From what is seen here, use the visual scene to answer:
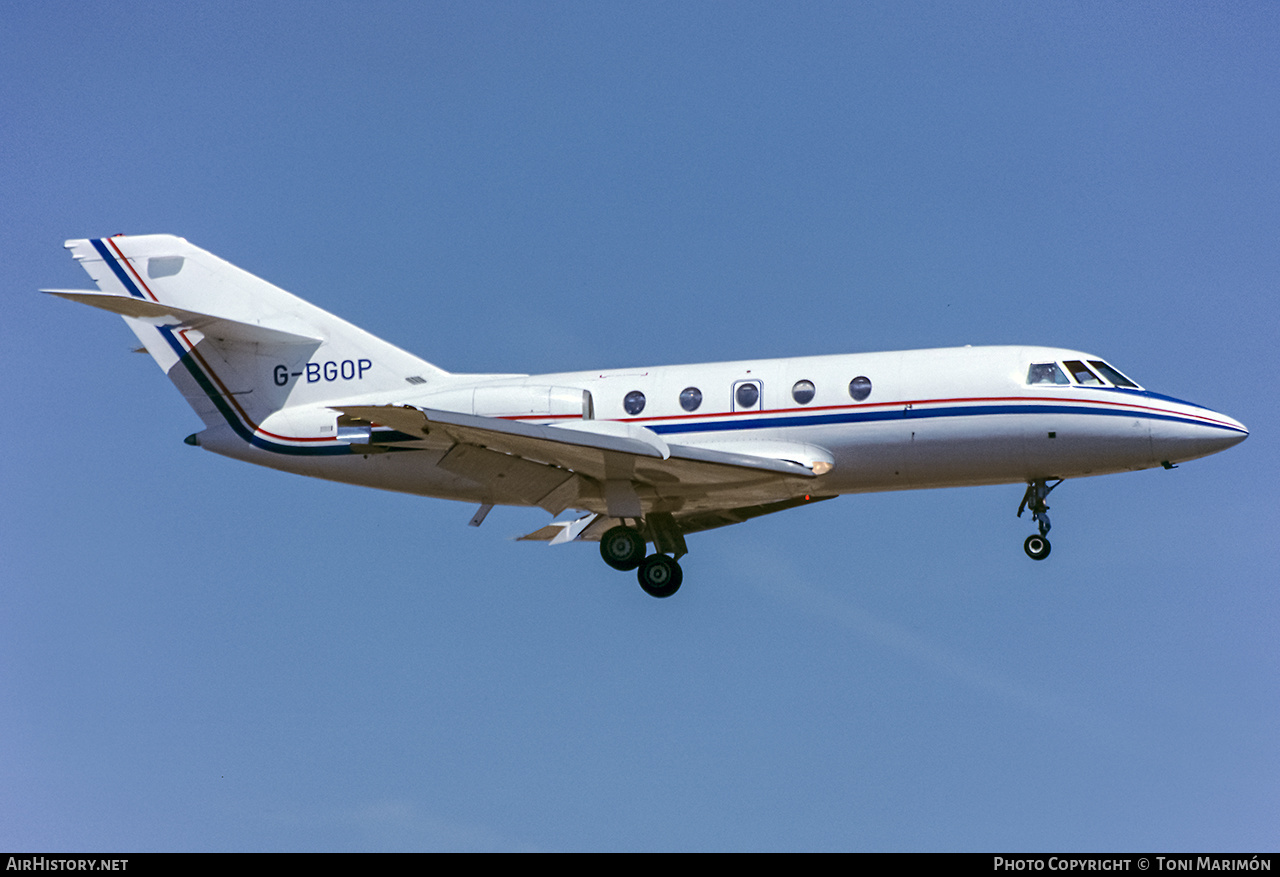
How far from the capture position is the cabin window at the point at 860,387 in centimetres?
2364

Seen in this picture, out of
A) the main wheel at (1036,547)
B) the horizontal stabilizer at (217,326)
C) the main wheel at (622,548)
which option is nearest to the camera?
the main wheel at (1036,547)

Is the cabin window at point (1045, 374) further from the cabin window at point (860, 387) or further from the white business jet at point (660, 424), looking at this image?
the cabin window at point (860, 387)

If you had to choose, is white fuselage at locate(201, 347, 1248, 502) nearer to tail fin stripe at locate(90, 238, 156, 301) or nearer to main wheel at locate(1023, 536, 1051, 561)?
main wheel at locate(1023, 536, 1051, 561)

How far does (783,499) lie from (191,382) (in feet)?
34.0

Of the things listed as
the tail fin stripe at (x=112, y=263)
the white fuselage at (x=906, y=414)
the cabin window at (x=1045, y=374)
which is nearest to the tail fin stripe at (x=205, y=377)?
the tail fin stripe at (x=112, y=263)

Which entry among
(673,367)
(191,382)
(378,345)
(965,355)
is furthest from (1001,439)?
(191,382)

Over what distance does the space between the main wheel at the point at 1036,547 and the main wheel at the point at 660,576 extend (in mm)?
5480

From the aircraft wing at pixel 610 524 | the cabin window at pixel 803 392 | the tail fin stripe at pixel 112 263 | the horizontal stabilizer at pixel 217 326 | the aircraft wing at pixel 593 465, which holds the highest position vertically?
the tail fin stripe at pixel 112 263

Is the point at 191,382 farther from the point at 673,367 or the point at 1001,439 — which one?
the point at 1001,439

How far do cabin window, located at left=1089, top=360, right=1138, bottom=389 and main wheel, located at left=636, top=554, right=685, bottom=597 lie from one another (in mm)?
7290

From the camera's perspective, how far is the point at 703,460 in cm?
2323

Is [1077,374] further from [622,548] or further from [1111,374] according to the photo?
[622,548]
